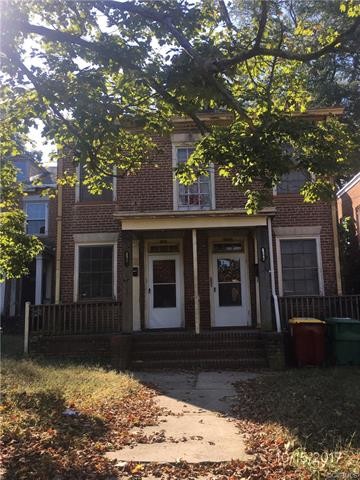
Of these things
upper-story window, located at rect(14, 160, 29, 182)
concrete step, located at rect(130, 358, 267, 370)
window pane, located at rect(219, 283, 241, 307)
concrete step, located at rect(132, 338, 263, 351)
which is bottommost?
concrete step, located at rect(130, 358, 267, 370)

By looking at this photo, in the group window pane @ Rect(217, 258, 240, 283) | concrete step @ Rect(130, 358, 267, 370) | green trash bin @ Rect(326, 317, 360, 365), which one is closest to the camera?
green trash bin @ Rect(326, 317, 360, 365)

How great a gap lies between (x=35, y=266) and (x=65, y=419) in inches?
633

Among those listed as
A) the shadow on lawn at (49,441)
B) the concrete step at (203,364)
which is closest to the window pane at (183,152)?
the concrete step at (203,364)

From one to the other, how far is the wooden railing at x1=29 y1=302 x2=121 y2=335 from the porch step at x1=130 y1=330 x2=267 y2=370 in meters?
1.00

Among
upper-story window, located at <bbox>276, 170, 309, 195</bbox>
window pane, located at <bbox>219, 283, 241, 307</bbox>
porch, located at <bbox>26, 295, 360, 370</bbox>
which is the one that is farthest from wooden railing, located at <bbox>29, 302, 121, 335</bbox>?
upper-story window, located at <bbox>276, 170, 309, 195</bbox>

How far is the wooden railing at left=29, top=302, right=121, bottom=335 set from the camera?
42.3 ft

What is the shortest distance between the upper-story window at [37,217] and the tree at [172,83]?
14.2 m

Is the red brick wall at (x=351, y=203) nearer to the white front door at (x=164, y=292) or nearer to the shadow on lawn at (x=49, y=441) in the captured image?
the white front door at (x=164, y=292)

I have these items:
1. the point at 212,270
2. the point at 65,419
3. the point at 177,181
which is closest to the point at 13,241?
the point at 177,181

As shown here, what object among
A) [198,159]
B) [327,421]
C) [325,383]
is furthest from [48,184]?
[327,421]

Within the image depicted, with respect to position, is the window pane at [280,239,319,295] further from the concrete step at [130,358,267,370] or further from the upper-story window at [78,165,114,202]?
the upper-story window at [78,165,114,202]

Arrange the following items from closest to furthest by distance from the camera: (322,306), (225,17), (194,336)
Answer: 1. (225,17)
2. (194,336)
3. (322,306)

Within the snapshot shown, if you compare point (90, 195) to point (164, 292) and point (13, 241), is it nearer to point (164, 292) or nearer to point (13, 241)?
point (13, 241)

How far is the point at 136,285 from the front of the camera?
46.4ft
